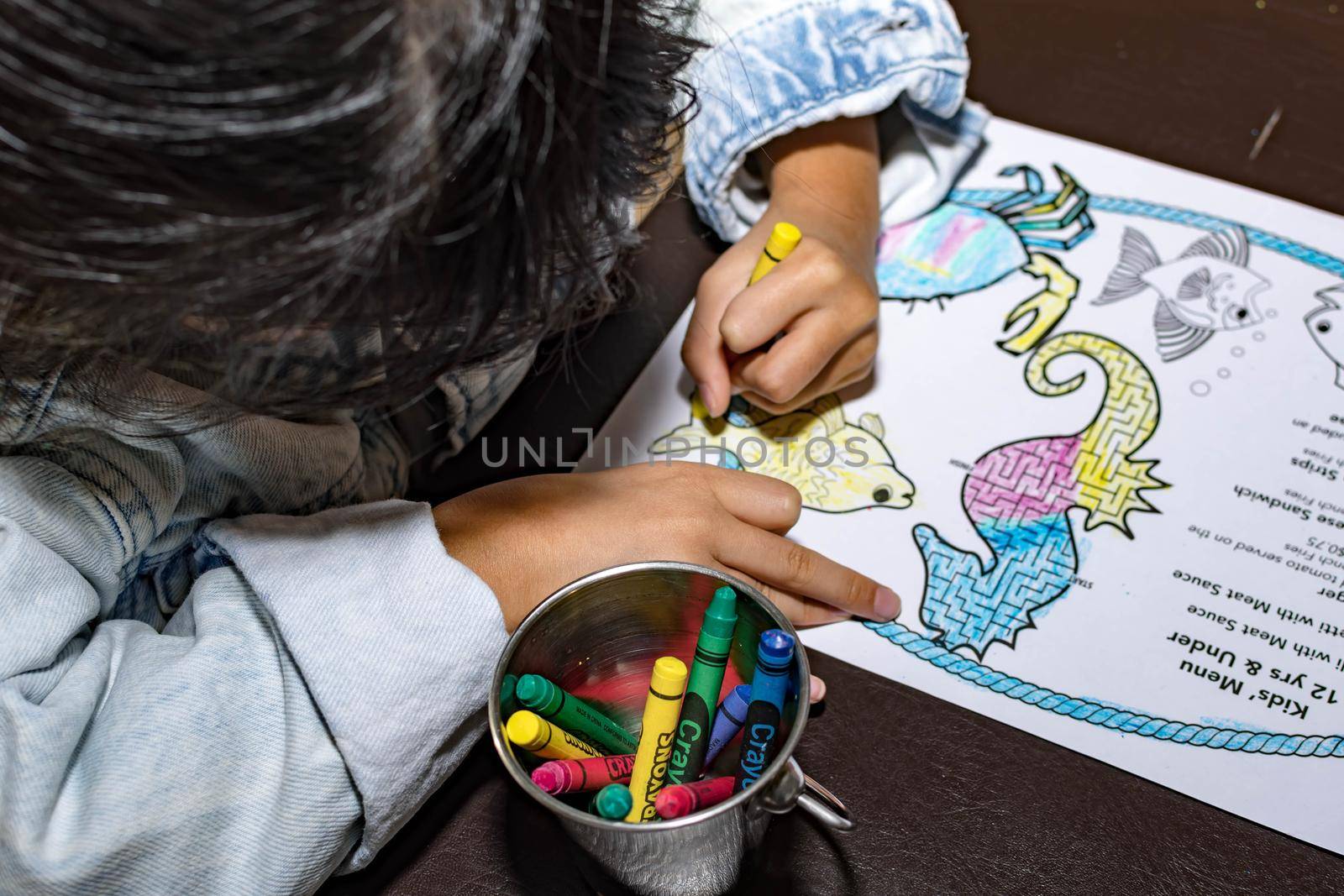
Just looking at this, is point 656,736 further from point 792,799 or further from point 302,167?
point 302,167

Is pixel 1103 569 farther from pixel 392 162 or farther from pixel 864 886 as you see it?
pixel 392 162

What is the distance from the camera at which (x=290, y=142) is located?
25 centimetres

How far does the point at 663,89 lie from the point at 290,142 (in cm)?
14

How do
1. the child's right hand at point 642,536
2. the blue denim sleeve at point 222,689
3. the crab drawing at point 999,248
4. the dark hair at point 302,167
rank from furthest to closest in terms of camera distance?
the crab drawing at point 999,248, the child's right hand at point 642,536, the blue denim sleeve at point 222,689, the dark hair at point 302,167

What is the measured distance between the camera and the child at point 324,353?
253 millimetres

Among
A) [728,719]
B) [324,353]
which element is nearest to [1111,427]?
[728,719]

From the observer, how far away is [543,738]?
354mm

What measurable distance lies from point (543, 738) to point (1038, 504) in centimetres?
27

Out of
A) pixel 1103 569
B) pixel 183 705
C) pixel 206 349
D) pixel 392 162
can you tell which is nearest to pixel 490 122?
pixel 392 162

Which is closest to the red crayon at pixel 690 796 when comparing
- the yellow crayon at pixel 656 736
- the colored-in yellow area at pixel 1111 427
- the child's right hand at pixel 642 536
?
the yellow crayon at pixel 656 736

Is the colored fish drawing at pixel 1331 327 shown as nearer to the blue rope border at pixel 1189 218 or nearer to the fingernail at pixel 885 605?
the blue rope border at pixel 1189 218

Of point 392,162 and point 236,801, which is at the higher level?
point 392,162

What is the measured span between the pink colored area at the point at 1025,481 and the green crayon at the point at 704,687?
0.61 feet

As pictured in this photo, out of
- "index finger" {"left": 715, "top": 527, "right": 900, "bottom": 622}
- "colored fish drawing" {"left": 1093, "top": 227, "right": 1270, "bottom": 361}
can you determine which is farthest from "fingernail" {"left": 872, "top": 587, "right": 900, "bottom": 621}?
"colored fish drawing" {"left": 1093, "top": 227, "right": 1270, "bottom": 361}
